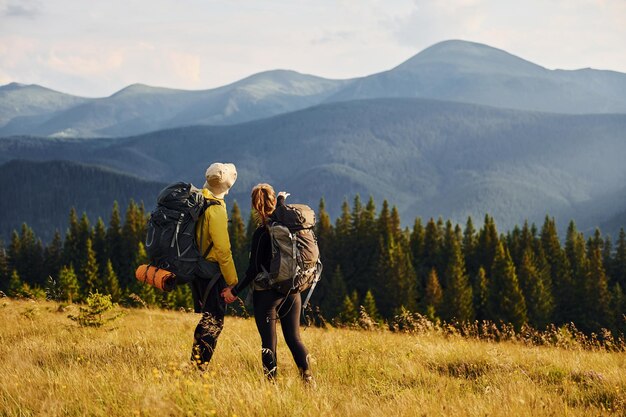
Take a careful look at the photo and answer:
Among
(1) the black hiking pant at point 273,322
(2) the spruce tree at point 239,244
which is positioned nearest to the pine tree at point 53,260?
(2) the spruce tree at point 239,244

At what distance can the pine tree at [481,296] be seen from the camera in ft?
236

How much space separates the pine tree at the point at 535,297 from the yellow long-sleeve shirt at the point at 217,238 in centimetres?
6878

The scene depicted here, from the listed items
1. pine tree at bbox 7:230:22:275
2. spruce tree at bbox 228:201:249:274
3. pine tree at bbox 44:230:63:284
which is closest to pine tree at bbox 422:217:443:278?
spruce tree at bbox 228:201:249:274

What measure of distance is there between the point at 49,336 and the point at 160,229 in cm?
404

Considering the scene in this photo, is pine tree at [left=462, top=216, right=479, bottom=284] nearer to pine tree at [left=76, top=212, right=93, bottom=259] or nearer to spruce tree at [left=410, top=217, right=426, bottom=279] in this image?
spruce tree at [left=410, top=217, right=426, bottom=279]

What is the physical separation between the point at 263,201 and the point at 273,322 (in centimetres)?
151

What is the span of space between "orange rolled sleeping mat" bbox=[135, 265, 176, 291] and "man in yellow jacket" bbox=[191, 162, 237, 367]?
0.42 metres

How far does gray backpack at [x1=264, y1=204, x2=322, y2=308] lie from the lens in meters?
7.07

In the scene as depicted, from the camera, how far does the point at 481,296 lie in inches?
2862

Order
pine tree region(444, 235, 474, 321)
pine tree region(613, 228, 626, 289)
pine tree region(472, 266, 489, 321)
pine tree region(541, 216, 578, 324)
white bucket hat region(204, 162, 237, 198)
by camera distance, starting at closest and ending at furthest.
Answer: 1. white bucket hat region(204, 162, 237, 198)
2. pine tree region(444, 235, 474, 321)
3. pine tree region(472, 266, 489, 321)
4. pine tree region(541, 216, 578, 324)
5. pine tree region(613, 228, 626, 289)

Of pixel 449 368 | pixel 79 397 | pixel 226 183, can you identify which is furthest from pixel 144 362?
pixel 449 368

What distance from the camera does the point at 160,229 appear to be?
7.77m

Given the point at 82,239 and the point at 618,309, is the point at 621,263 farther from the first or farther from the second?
the point at 82,239

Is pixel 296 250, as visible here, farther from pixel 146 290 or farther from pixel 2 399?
pixel 146 290
